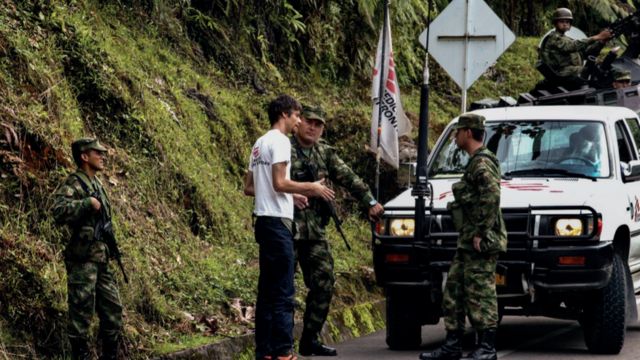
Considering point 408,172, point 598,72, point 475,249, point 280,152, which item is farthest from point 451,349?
point 598,72

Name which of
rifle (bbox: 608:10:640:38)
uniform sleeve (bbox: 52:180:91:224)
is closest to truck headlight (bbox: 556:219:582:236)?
uniform sleeve (bbox: 52:180:91:224)

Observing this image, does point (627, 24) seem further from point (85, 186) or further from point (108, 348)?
point (108, 348)

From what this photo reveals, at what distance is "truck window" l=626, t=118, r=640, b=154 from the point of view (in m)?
12.9

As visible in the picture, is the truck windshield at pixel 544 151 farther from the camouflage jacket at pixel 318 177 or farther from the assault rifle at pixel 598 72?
the assault rifle at pixel 598 72

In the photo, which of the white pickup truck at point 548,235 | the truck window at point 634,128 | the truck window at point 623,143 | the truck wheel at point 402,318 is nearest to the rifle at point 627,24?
the truck window at point 634,128

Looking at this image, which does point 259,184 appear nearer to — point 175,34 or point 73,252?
point 73,252

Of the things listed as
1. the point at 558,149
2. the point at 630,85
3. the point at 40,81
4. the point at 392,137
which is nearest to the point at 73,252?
the point at 40,81

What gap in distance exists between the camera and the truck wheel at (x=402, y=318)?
36.6ft

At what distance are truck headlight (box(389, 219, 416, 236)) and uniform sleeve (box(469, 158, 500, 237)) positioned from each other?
3.28 ft

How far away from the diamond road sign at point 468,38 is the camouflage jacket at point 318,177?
4792mm

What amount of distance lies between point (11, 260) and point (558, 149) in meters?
5.23

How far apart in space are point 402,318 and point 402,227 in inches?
32.1

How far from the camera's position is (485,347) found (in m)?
10.1

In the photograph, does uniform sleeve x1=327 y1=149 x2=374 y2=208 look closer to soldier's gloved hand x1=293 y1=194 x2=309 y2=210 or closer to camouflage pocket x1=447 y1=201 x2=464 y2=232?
soldier's gloved hand x1=293 y1=194 x2=309 y2=210
